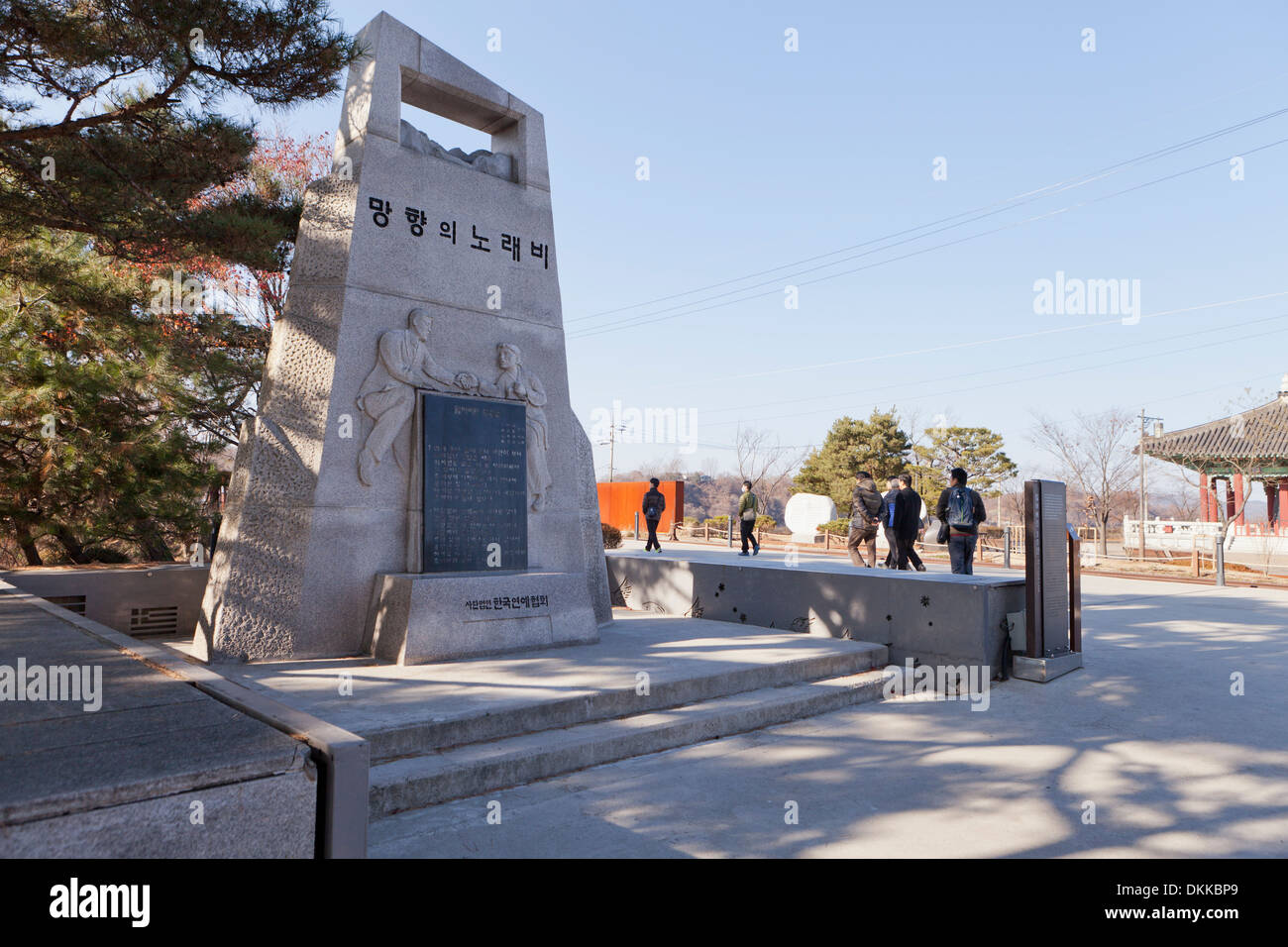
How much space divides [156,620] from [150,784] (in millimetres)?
6407

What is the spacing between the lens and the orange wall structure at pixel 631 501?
29344mm

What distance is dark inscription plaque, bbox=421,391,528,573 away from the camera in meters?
6.23

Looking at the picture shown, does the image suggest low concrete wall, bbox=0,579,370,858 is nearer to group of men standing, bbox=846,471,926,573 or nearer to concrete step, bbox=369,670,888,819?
concrete step, bbox=369,670,888,819

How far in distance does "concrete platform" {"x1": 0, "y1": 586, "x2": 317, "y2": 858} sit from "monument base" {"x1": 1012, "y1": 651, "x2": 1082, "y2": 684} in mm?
5792

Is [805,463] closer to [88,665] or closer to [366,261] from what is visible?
[366,261]

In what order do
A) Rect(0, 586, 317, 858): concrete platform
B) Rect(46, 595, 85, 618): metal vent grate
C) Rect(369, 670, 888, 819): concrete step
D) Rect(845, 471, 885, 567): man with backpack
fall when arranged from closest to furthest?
Rect(0, 586, 317, 858): concrete platform < Rect(369, 670, 888, 819): concrete step < Rect(46, 595, 85, 618): metal vent grate < Rect(845, 471, 885, 567): man with backpack

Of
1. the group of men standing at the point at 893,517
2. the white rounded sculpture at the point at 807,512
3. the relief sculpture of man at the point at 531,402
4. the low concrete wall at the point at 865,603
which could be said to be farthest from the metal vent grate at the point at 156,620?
the white rounded sculpture at the point at 807,512

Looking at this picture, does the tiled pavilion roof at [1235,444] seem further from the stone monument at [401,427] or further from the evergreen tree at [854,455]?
the stone monument at [401,427]

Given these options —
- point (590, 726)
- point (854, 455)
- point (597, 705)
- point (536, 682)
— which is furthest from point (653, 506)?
point (854, 455)

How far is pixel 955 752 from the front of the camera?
176 inches

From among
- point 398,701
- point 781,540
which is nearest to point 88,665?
point 398,701

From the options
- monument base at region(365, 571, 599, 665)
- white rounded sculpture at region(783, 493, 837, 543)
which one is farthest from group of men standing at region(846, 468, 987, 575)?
white rounded sculpture at region(783, 493, 837, 543)

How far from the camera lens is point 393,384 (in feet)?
20.2

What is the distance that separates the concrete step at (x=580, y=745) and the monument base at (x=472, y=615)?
5.23 feet
